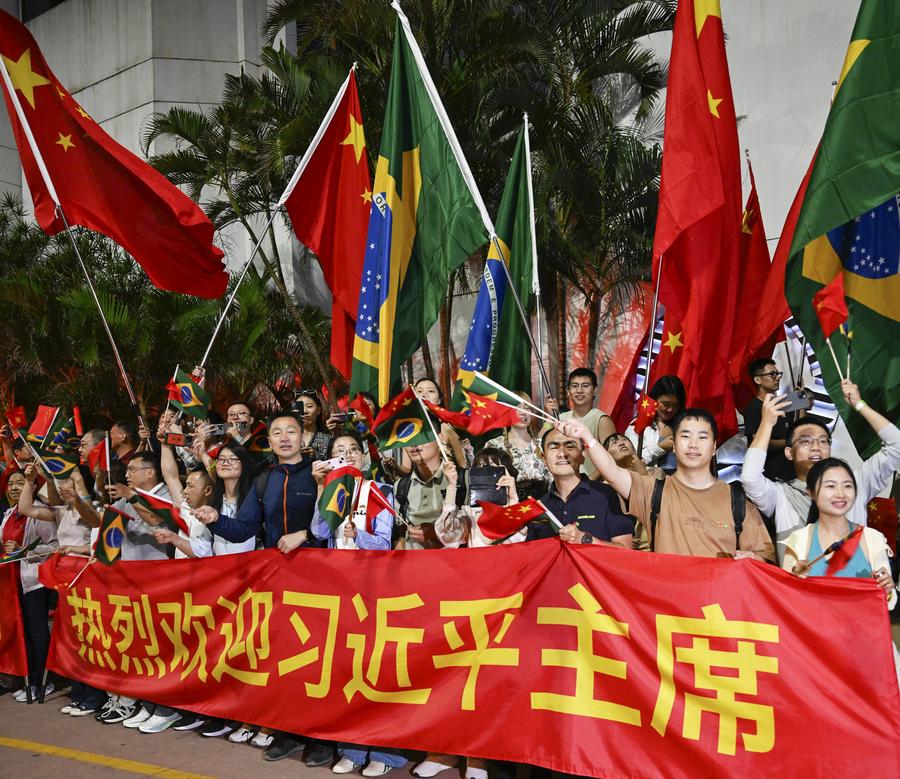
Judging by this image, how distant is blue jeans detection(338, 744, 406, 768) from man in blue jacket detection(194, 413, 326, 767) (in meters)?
1.21

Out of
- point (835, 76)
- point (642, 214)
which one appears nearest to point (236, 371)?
point (642, 214)

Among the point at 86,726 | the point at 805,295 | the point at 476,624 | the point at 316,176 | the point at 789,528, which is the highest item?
the point at 316,176

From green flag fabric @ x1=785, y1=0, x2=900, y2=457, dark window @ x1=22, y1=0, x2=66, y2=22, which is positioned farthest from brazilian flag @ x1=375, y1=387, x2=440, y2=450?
dark window @ x1=22, y1=0, x2=66, y2=22

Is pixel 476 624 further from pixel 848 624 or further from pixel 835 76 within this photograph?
pixel 835 76

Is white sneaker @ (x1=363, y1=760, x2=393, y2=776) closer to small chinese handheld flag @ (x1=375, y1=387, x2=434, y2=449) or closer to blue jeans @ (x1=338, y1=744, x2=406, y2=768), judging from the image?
blue jeans @ (x1=338, y1=744, x2=406, y2=768)

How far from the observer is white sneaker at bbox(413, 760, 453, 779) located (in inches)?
209

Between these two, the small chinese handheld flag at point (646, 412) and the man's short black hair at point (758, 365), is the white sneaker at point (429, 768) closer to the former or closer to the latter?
the small chinese handheld flag at point (646, 412)

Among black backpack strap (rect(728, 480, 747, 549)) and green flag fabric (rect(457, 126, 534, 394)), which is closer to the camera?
black backpack strap (rect(728, 480, 747, 549))

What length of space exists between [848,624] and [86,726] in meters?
5.00

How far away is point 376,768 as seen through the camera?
539 centimetres

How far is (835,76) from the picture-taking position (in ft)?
35.9

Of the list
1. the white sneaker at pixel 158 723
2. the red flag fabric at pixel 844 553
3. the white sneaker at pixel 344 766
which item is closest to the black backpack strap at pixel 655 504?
the red flag fabric at pixel 844 553

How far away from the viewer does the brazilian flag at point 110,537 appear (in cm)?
617

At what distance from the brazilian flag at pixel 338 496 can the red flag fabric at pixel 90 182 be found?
2991 millimetres
